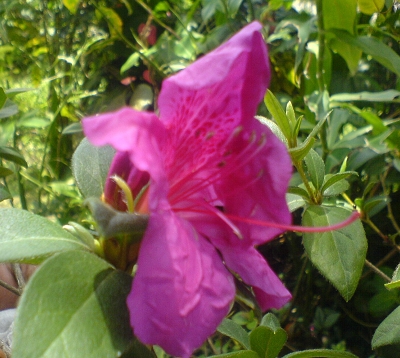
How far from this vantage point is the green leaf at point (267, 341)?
1.81 ft

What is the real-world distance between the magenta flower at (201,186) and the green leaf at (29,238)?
64 mm

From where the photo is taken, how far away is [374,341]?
0.57 m

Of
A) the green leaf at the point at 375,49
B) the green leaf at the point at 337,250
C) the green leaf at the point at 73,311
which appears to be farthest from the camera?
the green leaf at the point at 375,49

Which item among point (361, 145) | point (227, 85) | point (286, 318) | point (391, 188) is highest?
point (227, 85)

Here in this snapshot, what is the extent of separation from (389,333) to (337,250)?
13cm

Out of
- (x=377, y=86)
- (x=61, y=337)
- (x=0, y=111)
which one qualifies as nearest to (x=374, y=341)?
(x=61, y=337)

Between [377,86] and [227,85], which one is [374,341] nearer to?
[227,85]

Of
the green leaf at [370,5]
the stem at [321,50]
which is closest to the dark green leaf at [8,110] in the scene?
the stem at [321,50]

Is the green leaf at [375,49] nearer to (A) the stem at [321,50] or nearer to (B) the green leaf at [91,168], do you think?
(A) the stem at [321,50]

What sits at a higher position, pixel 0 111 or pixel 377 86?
pixel 0 111

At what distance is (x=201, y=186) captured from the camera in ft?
1.50

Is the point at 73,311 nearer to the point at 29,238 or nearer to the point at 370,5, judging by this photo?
the point at 29,238

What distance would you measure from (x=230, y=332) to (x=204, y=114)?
13.4 inches

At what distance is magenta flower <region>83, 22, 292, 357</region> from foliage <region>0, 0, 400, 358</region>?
46 millimetres
